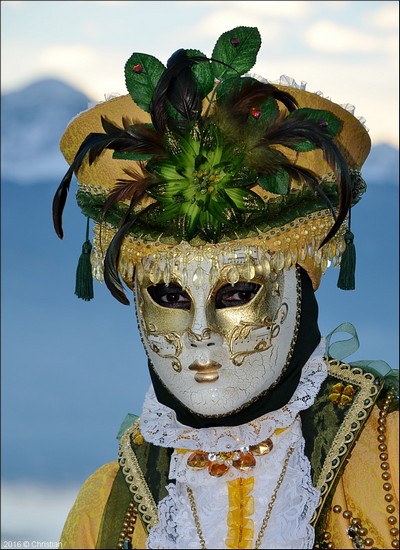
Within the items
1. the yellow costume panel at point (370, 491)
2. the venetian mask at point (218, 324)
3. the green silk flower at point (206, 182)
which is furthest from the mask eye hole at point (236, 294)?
the yellow costume panel at point (370, 491)

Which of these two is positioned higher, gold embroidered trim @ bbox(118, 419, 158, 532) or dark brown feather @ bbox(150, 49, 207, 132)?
dark brown feather @ bbox(150, 49, 207, 132)

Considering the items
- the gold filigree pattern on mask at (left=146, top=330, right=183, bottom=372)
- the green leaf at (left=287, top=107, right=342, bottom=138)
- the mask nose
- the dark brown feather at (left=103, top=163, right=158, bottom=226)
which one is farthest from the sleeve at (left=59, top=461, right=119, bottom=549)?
the green leaf at (left=287, top=107, right=342, bottom=138)

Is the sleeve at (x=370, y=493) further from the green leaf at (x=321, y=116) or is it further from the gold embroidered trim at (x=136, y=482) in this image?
the green leaf at (x=321, y=116)

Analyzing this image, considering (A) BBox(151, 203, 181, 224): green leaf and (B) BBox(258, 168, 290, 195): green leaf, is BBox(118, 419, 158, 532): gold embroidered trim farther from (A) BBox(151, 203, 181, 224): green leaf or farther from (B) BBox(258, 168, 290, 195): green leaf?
(B) BBox(258, 168, 290, 195): green leaf

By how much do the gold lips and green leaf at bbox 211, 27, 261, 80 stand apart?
0.75 metres

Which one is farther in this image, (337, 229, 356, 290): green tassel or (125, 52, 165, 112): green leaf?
(337, 229, 356, 290): green tassel

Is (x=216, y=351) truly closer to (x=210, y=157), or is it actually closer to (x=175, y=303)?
(x=175, y=303)

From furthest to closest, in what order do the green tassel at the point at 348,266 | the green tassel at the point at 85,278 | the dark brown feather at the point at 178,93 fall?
the green tassel at the point at 85,278, the green tassel at the point at 348,266, the dark brown feather at the point at 178,93

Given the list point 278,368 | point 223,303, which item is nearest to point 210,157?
point 223,303

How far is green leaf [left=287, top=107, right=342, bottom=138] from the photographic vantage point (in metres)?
3.15

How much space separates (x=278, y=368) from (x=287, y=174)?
0.53 m

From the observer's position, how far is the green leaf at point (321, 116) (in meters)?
3.15

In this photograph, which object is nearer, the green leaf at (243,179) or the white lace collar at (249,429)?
the green leaf at (243,179)

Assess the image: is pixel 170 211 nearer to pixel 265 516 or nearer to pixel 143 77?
pixel 143 77
